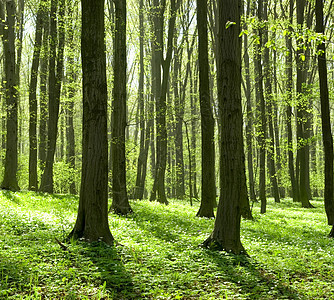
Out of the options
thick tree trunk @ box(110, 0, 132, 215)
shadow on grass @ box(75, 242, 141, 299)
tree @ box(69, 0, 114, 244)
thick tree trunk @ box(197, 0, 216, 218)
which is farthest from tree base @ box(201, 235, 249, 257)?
thick tree trunk @ box(197, 0, 216, 218)

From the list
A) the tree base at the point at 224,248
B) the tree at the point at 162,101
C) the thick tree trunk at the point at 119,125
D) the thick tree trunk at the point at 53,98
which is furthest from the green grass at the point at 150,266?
the tree at the point at 162,101

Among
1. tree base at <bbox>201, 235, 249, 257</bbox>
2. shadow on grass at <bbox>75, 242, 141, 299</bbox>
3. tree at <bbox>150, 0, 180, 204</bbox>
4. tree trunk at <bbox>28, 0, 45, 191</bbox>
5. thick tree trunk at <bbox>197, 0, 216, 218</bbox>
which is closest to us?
shadow on grass at <bbox>75, 242, 141, 299</bbox>

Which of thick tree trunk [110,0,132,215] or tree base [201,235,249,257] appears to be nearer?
tree base [201,235,249,257]

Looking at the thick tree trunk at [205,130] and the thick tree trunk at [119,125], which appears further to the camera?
the thick tree trunk at [205,130]

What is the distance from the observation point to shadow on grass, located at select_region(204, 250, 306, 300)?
5.00 meters

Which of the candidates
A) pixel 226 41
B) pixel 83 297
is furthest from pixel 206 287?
pixel 226 41

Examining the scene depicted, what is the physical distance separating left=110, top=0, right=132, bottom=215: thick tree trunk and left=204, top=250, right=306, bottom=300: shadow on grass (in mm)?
5268

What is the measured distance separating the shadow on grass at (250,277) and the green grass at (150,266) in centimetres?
2

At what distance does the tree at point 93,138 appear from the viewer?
6.95m

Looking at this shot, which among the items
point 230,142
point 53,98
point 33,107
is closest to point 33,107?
point 33,107

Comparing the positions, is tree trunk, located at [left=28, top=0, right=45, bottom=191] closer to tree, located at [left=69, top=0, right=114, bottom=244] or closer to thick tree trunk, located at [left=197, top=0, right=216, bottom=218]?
thick tree trunk, located at [left=197, top=0, right=216, bottom=218]

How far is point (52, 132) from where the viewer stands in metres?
15.5

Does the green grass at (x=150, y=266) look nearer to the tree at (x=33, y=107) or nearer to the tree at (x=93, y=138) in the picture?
the tree at (x=93, y=138)

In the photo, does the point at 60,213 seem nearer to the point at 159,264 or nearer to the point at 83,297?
the point at 159,264
